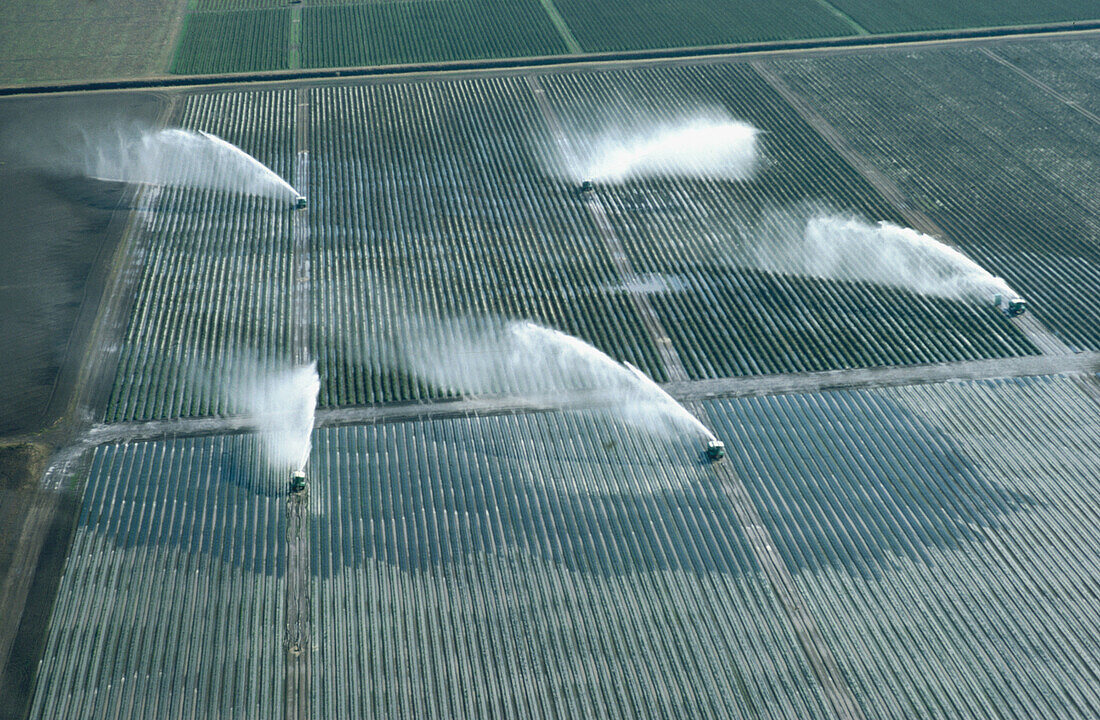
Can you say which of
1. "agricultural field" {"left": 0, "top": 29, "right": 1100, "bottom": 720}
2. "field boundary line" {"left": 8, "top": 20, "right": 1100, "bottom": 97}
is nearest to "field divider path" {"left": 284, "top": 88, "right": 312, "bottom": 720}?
"agricultural field" {"left": 0, "top": 29, "right": 1100, "bottom": 720}

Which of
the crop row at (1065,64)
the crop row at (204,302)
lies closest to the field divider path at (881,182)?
the crop row at (1065,64)

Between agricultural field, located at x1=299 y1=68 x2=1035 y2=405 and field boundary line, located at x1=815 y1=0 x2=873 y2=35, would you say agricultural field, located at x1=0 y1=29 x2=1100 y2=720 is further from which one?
field boundary line, located at x1=815 y1=0 x2=873 y2=35

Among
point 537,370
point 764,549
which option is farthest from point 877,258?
point 764,549

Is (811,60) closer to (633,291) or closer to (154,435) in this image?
(633,291)

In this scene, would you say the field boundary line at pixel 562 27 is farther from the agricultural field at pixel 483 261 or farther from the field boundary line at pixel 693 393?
the field boundary line at pixel 693 393

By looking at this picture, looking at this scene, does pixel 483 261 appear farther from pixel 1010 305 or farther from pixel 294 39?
pixel 294 39
